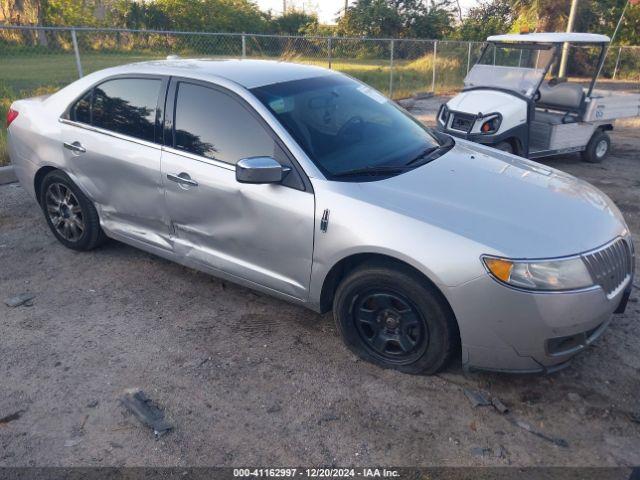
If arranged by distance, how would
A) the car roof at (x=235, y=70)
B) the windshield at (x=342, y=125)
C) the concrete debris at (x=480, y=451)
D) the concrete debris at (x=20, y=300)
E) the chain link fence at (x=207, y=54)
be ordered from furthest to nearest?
the chain link fence at (x=207, y=54) → the concrete debris at (x=20, y=300) → the car roof at (x=235, y=70) → the windshield at (x=342, y=125) → the concrete debris at (x=480, y=451)

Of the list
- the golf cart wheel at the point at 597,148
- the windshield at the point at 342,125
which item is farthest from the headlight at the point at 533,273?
the golf cart wheel at the point at 597,148

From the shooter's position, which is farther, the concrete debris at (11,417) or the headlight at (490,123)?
the headlight at (490,123)

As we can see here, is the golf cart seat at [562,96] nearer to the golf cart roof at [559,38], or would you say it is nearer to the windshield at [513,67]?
the windshield at [513,67]

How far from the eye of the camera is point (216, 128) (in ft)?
12.1

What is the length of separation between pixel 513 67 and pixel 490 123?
177 cm

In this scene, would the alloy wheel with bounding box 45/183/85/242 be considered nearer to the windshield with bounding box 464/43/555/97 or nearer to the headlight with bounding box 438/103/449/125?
the headlight with bounding box 438/103/449/125

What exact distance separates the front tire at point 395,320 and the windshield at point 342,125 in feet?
2.38

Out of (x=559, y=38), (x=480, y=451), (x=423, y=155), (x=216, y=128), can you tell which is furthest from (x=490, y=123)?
(x=480, y=451)

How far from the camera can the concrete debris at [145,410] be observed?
285 centimetres

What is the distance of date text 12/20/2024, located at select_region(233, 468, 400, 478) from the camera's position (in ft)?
8.46

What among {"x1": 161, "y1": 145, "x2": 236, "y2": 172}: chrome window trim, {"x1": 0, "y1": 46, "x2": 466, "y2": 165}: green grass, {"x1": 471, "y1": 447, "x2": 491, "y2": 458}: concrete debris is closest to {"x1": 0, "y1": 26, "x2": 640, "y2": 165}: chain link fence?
{"x1": 0, "y1": 46, "x2": 466, "y2": 165}: green grass

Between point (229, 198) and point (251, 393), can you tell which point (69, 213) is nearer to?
point (229, 198)

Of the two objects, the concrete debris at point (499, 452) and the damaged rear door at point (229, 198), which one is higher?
the damaged rear door at point (229, 198)

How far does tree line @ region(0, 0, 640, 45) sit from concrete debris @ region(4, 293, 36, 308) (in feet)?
68.8
